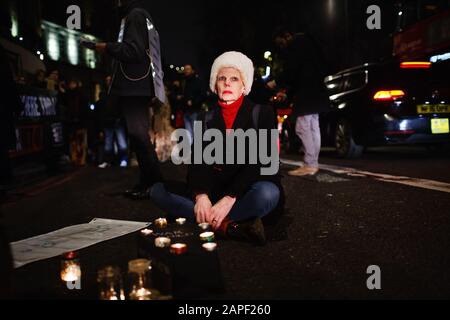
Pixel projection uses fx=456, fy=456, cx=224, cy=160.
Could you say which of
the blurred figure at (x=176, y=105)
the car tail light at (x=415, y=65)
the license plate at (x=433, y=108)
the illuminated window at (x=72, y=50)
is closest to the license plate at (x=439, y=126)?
the license plate at (x=433, y=108)

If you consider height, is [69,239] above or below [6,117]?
below

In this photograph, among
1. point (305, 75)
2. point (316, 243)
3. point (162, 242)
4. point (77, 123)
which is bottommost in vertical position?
point (316, 243)

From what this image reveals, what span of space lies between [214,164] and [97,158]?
27.7 ft

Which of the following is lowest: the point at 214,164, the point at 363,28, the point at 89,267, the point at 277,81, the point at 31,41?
the point at 89,267

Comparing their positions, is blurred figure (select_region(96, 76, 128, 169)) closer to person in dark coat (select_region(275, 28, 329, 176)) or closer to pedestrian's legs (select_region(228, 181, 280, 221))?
person in dark coat (select_region(275, 28, 329, 176))

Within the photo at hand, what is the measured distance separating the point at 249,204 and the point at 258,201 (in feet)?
0.23

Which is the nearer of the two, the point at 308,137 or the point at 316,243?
the point at 316,243

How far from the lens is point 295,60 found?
648cm

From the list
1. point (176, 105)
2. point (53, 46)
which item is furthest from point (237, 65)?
point (53, 46)

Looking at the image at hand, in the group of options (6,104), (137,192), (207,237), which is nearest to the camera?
(207,237)

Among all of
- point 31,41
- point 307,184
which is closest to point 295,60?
point 307,184

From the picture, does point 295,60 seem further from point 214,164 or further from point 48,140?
point 48,140

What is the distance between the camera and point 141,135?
15.2 ft

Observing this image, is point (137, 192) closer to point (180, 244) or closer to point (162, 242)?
point (162, 242)
